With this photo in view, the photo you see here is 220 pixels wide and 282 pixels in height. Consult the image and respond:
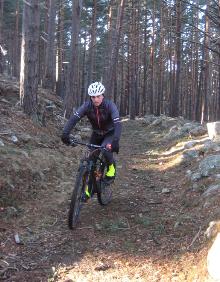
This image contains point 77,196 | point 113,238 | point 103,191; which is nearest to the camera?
point 113,238

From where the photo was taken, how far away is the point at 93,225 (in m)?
6.49

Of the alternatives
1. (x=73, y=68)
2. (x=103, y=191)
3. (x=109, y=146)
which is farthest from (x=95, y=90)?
(x=73, y=68)

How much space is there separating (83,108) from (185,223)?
8.31 feet

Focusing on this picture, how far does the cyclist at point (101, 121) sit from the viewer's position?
262 inches

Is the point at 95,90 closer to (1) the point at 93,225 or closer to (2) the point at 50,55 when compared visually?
(1) the point at 93,225

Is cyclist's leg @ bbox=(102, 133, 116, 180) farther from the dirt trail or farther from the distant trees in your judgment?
the distant trees

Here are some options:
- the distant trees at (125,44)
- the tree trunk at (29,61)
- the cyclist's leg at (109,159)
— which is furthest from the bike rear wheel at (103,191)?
the distant trees at (125,44)

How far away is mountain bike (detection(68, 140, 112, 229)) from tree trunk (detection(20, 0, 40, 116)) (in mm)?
4921

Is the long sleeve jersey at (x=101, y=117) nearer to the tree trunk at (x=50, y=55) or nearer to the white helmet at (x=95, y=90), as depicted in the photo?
the white helmet at (x=95, y=90)

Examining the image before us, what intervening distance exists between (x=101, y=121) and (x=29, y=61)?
5342 millimetres

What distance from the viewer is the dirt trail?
493 centimetres

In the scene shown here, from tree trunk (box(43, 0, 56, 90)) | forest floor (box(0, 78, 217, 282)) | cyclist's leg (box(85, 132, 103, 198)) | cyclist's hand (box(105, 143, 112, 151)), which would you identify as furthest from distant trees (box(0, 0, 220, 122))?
cyclist's hand (box(105, 143, 112, 151))

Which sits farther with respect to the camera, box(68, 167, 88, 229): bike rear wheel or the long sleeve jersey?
the long sleeve jersey

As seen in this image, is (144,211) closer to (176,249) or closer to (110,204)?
(110,204)
